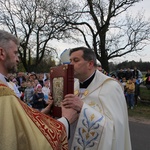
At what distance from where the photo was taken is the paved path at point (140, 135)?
5617 mm

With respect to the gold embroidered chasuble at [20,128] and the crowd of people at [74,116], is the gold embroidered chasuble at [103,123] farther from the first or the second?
the gold embroidered chasuble at [20,128]

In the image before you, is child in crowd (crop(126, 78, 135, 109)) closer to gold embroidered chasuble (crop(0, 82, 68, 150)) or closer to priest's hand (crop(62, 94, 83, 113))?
priest's hand (crop(62, 94, 83, 113))

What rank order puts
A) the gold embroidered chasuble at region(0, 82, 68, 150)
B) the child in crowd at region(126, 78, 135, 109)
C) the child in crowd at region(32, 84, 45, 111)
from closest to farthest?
1. the gold embroidered chasuble at region(0, 82, 68, 150)
2. the child in crowd at region(32, 84, 45, 111)
3. the child in crowd at region(126, 78, 135, 109)

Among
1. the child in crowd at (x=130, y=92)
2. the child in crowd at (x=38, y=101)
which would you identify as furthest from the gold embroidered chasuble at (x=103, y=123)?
the child in crowd at (x=130, y=92)

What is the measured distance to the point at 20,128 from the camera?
4.19 ft

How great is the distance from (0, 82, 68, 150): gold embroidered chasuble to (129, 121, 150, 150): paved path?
15.0ft

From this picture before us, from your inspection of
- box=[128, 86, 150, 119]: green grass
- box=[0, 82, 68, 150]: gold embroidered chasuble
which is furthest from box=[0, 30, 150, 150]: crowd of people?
box=[128, 86, 150, 119]: green grass

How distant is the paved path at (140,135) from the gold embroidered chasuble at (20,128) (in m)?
4.59

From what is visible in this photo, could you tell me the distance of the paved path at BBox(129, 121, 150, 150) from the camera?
18.4ft

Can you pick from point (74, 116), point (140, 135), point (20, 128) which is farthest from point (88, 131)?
point (140, 135)

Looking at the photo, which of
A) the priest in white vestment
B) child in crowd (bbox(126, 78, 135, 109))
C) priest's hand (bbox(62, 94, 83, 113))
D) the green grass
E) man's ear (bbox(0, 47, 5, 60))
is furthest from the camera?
child in crowd (bbox(126, 78, 135, 109))

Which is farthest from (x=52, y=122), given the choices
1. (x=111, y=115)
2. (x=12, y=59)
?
(x=111, y=115)

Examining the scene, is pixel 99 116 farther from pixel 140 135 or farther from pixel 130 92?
pixel 130 92

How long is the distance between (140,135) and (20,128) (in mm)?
5870
